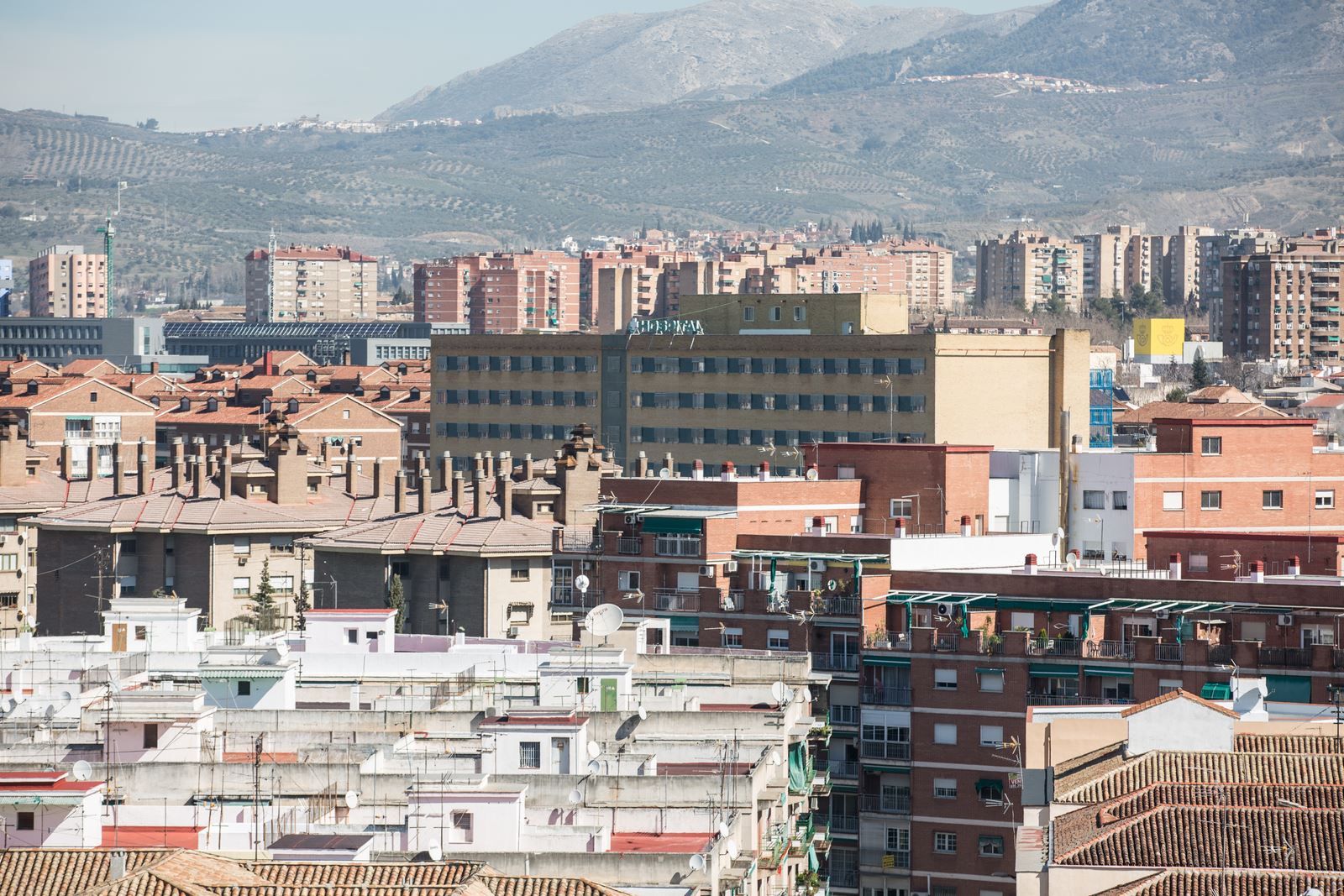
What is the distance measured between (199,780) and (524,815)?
12.4ft

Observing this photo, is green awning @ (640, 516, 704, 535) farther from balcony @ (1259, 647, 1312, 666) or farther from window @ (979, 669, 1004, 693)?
balcony @ (1259, 647, 1312, 666)

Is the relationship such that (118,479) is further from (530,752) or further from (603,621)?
(530,752)

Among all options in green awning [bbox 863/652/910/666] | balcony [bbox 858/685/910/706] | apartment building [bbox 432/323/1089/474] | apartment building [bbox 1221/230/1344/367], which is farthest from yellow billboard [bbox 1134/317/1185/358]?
balcony [bbox 858/685/910/706]

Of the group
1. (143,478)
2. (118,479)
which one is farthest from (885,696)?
(118,479)

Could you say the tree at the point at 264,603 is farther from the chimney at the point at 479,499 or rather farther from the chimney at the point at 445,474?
the chimney at the point at 445,474

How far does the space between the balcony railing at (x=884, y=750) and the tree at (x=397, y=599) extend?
68.6ft

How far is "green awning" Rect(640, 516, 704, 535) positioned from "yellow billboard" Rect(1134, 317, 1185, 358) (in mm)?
136573

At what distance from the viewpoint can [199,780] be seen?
30250mm

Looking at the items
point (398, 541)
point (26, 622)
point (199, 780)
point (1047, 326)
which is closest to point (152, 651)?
point (199, 780)

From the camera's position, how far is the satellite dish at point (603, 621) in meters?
40.7

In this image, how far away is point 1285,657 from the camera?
127 feet

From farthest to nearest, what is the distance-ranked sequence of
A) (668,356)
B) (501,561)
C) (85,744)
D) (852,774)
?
(668,356), (501,561), (852,774), (85,744)

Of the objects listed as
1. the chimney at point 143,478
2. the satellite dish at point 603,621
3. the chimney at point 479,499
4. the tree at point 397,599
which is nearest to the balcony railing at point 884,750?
the satellite dish at point 603,621

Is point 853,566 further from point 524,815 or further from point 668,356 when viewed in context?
point 668,356
